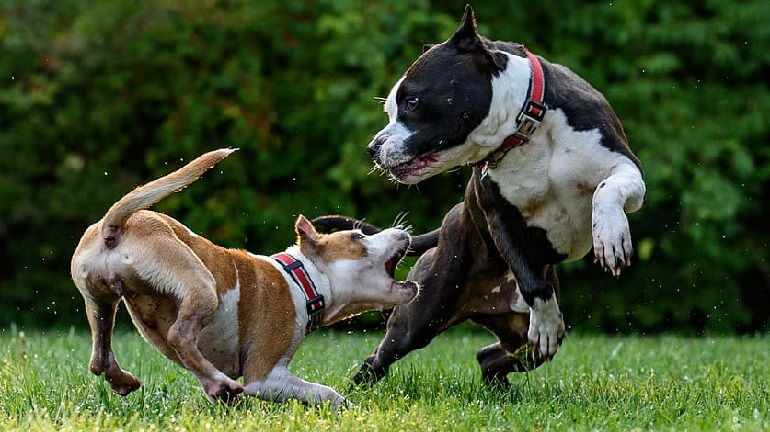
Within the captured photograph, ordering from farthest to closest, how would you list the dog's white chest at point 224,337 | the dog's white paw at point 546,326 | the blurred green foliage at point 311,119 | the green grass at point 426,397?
the blurred green foliage at point 311,119
the dog's white paw at point 546,326
the dog's white chest at point 224,337
the green grass at point 426,397

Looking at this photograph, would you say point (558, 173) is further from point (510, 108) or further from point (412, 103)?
point (412, 103)

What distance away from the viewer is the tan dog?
4297 mm

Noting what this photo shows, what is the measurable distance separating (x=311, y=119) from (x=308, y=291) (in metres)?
7.76

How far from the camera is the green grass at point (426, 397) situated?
157 inches

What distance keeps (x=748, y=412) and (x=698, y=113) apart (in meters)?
8.28

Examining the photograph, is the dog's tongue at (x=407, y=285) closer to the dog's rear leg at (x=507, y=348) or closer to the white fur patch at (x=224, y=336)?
the dog's rear leg at (x=507, y=348)

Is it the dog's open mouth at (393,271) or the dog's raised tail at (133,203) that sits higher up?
the dog's raised tail at (133,203)

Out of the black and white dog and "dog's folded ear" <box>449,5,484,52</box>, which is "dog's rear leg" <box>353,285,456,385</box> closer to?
the black and white dog

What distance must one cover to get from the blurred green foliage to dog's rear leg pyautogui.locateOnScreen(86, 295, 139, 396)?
23.6ft

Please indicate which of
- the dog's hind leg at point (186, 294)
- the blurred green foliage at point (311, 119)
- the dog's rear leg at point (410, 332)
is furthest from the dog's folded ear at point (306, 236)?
the blurred green foliage at point (311, 119)

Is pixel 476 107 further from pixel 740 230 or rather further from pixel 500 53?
pixel 740 230

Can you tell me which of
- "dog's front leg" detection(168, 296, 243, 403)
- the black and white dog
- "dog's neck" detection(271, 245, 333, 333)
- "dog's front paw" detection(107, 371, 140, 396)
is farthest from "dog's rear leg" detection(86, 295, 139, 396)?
the black and white dog

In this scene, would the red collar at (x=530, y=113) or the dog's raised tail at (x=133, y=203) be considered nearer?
the dog's raised tail at (x=133, y=203)

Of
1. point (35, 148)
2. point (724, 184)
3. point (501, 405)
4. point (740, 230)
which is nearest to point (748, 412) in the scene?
point (501, 405)
